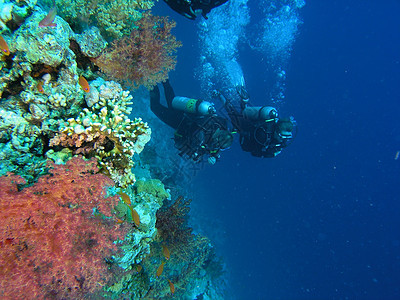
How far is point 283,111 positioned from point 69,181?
1959 inches

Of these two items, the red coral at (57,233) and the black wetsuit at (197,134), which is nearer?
the red coral at (57,233)

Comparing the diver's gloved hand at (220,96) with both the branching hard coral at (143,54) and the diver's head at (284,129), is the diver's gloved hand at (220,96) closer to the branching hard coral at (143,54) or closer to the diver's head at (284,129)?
the diver's head at (284,129)

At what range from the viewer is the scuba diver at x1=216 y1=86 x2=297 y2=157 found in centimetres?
746

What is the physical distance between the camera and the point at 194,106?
7.54 metres

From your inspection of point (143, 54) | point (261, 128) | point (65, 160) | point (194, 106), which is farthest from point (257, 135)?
point (65, 160)

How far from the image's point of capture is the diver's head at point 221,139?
686 centimetres

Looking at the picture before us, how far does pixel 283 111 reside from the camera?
46.3 m

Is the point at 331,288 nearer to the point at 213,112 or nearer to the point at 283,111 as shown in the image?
the point at 283,111

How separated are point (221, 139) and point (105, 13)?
4.60 metres

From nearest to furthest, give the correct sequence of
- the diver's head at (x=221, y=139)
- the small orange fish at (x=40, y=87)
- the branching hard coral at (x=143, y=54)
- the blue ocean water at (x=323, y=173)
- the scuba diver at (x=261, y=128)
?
the small orange fish at (x=40, y=87) → the branching hard coral at (x=143, y=54) → the diver's head at (x=221, y=139) → the scuba diver at (x=261, y=128) → the blue ocean water at (x=323, y=173)

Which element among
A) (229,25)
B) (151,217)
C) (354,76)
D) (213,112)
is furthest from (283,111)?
(151,217)

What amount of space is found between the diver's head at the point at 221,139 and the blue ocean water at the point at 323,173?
1942 cm

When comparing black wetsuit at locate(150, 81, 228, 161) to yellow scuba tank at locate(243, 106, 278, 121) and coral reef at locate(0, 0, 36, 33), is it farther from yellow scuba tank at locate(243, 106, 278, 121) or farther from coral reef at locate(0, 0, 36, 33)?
coral reef at locate(0, 0, 36, 33)

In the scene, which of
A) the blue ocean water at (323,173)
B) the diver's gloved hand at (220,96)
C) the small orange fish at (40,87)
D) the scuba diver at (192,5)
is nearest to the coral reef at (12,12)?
the small orange fish at (40,87)
